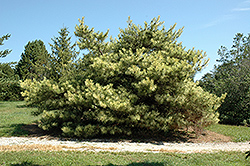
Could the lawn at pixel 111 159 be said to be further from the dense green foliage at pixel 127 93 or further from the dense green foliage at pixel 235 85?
the dense green foliage at pixel 235 85

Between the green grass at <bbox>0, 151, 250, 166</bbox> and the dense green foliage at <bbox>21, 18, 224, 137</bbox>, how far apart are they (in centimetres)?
250

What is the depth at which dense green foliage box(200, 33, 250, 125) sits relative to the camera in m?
16.4

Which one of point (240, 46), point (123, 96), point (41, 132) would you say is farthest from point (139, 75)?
point (240, 46)

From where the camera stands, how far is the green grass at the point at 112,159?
5.41 m

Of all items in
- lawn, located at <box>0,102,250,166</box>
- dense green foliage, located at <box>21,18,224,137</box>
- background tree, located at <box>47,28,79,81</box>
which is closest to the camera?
lawn, located at <box>0,102,250,166</box>

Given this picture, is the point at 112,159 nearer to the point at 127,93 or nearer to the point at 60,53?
the point at 127,93

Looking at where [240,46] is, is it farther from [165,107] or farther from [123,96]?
[123,96]

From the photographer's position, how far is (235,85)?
54.2 feet

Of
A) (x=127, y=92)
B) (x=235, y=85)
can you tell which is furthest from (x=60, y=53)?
(x=235, y=85)

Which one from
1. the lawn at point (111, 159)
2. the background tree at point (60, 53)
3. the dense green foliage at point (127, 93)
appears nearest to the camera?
the lawn at point (111, 159)

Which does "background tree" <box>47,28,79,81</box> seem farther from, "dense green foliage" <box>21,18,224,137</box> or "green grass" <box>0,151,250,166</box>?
"green grass" <box>0,151,250,166</box>

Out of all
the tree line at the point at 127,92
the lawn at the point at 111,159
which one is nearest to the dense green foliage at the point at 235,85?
the tree line at the point at 127,92

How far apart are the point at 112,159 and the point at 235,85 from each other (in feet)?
45.6

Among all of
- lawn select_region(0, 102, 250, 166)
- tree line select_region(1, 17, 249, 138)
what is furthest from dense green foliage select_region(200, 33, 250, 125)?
lawn select_region(0, 102, 250, 166)
